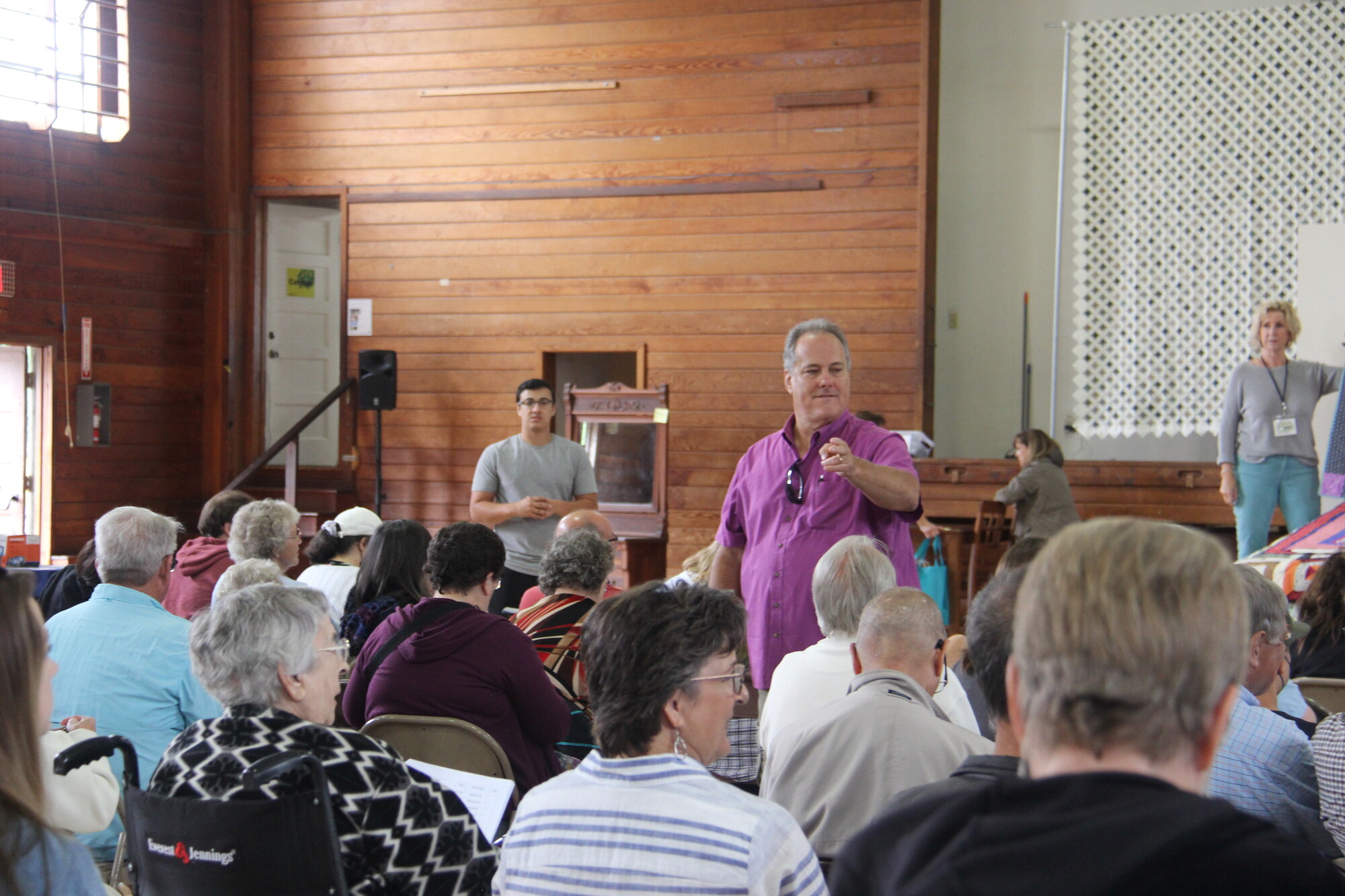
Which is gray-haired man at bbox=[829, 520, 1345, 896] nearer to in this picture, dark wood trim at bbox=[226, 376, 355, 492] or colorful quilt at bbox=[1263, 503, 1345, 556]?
colorful quilt at bbox=[1263, 503, 1345, 556]

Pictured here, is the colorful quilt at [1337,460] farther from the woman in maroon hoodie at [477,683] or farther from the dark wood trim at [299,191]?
the dark wood trim at [299,191]

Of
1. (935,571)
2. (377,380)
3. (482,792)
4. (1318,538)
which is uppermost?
(377,380)

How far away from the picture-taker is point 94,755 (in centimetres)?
175

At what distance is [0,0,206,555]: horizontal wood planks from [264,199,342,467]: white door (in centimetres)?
53

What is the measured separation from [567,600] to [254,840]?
160 cm

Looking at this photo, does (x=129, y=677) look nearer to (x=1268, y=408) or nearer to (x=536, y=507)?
(x=536, y=507)

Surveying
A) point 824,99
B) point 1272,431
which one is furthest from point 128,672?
point 824,99

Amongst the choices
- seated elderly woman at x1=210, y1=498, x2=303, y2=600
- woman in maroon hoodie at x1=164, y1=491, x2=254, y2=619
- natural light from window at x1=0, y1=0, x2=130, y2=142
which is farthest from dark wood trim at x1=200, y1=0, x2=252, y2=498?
seated elderly woman at x1=210, y1=498, x2=303, y2=600

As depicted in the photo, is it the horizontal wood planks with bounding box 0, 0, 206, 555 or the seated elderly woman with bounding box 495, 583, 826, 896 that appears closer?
the seated elderly woman with bounding box 495, 583, 826, 896

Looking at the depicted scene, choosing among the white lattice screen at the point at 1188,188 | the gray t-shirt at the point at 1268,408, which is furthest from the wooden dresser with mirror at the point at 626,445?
the gray t-shirt at the point at 1268,408

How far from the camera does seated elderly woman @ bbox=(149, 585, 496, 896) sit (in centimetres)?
163

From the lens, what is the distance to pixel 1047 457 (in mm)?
6535

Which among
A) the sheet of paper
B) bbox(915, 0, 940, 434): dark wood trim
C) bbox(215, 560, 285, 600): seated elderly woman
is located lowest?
the sheet of paper

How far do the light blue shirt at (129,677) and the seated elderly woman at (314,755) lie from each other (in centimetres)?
72
